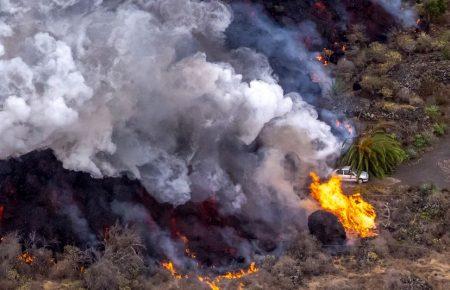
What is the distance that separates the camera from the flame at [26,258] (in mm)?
23148

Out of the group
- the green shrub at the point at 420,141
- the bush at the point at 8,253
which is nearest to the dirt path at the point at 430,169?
the green shrub at the point at 420,141

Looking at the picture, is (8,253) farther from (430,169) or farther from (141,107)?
(430,169)

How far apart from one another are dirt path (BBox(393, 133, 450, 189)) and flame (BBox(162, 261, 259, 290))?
957 centimetres

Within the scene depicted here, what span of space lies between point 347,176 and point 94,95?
1224cm

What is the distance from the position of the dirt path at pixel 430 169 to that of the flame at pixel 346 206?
3.04 metres

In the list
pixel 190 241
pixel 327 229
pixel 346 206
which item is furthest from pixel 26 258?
pixel 346 206

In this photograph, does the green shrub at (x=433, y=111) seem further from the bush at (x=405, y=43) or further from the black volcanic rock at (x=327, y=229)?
the black volcanic rock at (x=327, y=229)

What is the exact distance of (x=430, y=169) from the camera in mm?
29531

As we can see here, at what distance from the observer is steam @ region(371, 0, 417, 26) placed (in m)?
40.0

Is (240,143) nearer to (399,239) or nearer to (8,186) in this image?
(399,239)

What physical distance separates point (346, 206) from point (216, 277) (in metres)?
7.03

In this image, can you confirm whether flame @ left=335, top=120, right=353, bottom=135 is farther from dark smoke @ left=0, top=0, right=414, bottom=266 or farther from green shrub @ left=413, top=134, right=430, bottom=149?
green shrub @ left=413, top=134, right=430, bottom=149

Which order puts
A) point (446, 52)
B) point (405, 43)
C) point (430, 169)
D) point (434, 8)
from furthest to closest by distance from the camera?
point (434, 8) < point (405, 43) < point (446, 52) < point (430, 169)

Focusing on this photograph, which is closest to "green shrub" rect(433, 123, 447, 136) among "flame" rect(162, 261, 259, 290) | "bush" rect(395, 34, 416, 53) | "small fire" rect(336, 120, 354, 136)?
"small fire" rect(336, 120, 354, 136)
